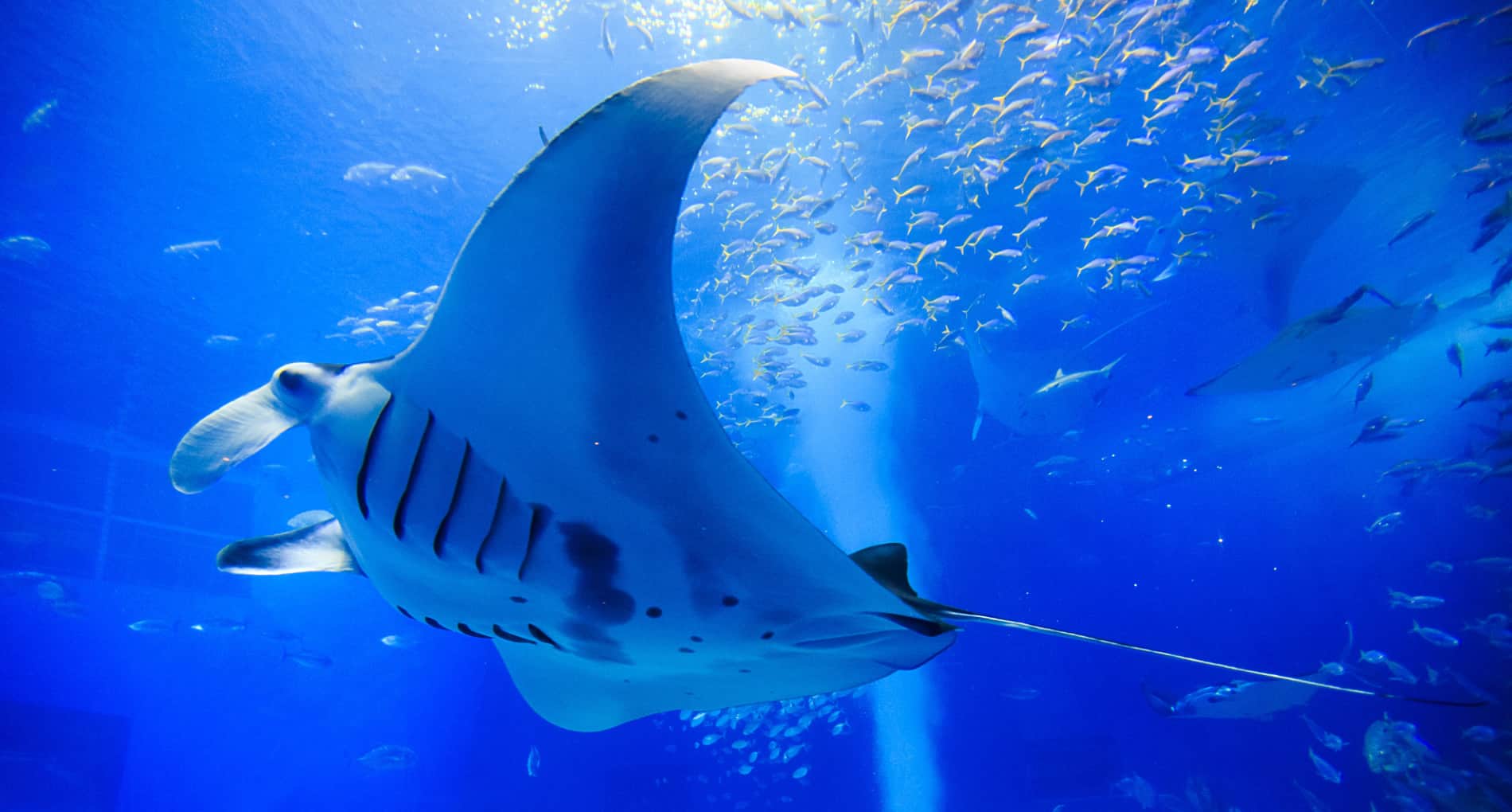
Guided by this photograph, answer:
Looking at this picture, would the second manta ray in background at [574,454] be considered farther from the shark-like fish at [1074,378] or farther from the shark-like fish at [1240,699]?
Result: the shark-like fish at [1240,699]

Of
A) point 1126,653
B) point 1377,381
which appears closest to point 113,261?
point 1126,653

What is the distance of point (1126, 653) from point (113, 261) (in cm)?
1681

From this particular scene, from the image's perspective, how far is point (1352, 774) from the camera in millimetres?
10617

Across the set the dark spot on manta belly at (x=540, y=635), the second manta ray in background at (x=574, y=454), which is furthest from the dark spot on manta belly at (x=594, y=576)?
the dark spot on manta belly at (x=540, y=635)

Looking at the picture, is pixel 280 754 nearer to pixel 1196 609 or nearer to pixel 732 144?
pixel 732 144

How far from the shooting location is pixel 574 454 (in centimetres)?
119

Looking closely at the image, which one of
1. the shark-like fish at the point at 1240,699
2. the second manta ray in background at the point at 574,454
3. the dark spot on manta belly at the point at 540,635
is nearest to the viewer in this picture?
the second manta ray in background at the point at 574,454

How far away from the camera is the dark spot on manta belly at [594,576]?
49.7 inches

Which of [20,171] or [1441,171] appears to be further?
[1441,171]

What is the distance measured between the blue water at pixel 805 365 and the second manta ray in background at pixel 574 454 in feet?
17.6

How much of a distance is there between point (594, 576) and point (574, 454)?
0.93ft

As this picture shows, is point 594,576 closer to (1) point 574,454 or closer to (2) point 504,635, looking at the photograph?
(1) point 574,454

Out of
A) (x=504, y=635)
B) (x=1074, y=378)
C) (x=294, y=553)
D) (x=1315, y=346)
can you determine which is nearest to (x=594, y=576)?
(x=504, y=635)

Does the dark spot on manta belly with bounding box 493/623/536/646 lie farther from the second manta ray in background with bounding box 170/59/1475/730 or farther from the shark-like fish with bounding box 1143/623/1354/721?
the shark-like fish with bounding box 1143/623/1354/721
